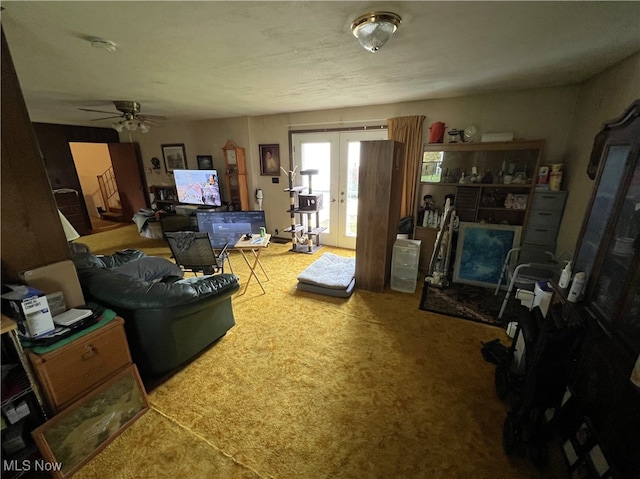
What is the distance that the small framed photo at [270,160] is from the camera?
479 centimetres

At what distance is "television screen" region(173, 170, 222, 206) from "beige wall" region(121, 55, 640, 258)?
67 cm

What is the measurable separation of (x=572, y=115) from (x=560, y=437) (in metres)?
3.22

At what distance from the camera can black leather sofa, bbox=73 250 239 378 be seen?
1774 mm

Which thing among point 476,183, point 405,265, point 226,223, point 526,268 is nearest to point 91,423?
point 226,223

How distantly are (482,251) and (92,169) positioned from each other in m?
9.97

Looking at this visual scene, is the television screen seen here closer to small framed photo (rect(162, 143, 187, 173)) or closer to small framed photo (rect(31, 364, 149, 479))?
small framed photo (rect(162, 143, 187, 173))

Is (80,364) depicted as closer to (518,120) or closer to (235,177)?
(235,177)

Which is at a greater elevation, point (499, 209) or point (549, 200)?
point (549, 200)

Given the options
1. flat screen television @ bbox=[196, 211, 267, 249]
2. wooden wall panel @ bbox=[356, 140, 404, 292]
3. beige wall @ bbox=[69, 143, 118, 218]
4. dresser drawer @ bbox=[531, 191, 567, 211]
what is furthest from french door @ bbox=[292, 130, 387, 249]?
beige wall @ bbox=[69, 143, 118, 218]

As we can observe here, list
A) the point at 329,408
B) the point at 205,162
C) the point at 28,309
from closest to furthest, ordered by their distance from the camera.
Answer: the point at 28,309, the point at 329,408, the point at 205,162

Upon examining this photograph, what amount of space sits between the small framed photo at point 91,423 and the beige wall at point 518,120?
380cm

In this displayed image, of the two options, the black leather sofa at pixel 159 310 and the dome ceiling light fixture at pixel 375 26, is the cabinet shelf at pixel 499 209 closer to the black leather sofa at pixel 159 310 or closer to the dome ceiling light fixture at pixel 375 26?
the dome ceiling light fixture at pixel 375 26

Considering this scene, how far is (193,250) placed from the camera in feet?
9.43

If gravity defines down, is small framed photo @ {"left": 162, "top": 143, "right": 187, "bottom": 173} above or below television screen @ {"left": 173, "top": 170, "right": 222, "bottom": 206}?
above
